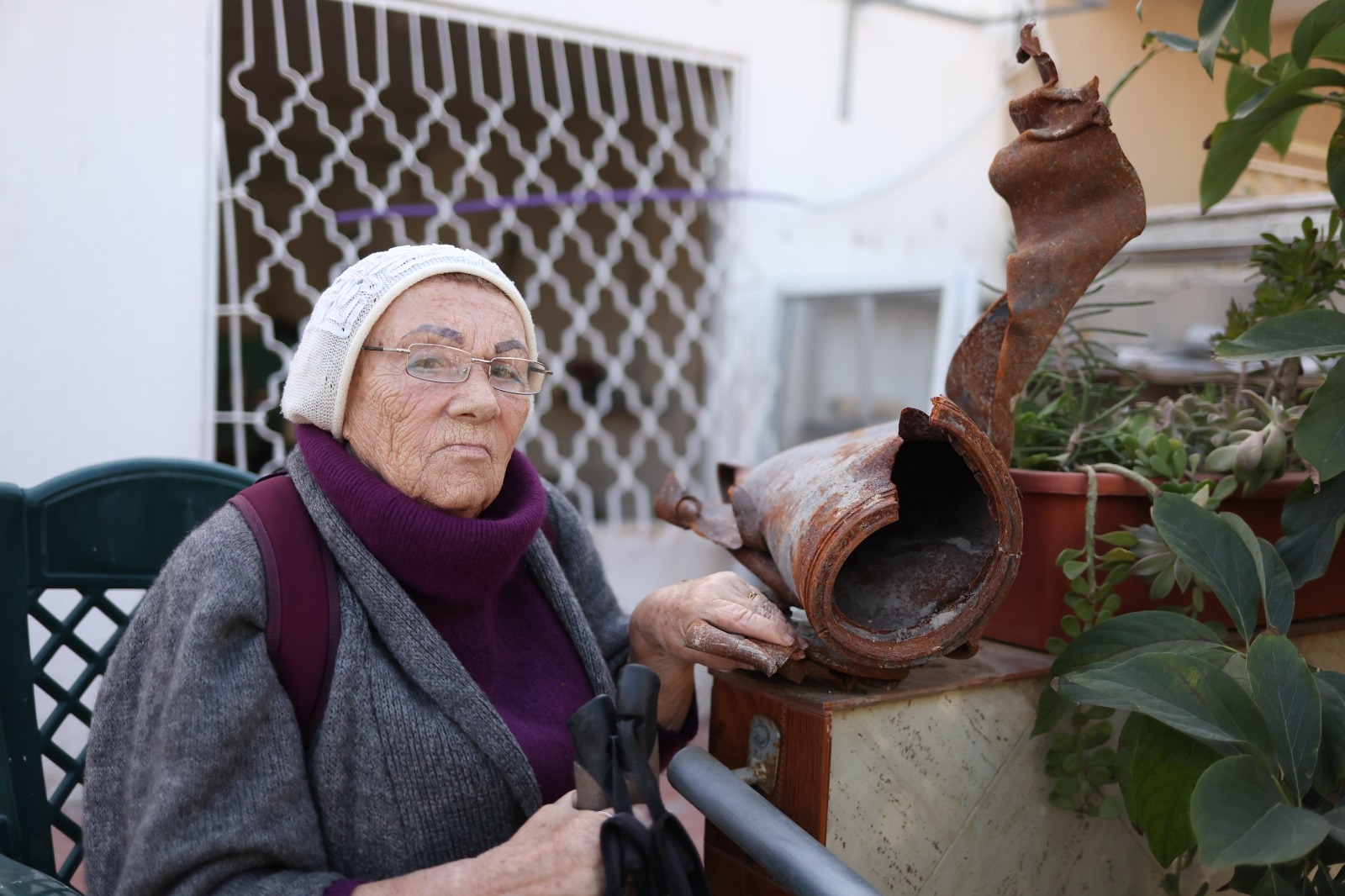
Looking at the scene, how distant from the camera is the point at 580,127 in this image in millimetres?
5883

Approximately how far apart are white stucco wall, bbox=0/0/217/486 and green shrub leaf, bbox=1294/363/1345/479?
2522 mm

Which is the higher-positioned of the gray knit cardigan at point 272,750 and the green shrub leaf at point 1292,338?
the green shrub leaf at point 1292,338

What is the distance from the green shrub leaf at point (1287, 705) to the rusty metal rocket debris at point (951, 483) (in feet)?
0.82

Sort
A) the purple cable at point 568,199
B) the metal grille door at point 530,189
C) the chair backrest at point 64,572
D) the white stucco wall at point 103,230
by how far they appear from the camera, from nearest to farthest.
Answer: the chair backrest at point 64,572 < the white stucco wall at point 103,230 < the metal grille door at point 530,189 < the purple cable at point 568,199

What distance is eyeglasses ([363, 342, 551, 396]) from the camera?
4.15 feet

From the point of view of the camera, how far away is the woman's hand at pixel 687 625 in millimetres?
1166

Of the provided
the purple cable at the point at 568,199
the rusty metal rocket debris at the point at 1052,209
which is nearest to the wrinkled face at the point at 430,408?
the rusty metal rocket debris at the point at 1052,209

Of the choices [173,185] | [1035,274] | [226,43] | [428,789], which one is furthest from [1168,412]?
[226,43]

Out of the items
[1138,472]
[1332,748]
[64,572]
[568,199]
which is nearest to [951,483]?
[1138,472]

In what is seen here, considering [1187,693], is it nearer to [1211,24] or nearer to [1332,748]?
[1332,748]

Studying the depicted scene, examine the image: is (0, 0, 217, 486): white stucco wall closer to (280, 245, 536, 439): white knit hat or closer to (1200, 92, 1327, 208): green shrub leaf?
(280, 245, 536, 439): white knit hat

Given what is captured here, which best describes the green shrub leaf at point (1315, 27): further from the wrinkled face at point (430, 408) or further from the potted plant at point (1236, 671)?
the wrinkled face at point (430, 408)

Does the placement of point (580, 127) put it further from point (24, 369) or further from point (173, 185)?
point (24, 369)

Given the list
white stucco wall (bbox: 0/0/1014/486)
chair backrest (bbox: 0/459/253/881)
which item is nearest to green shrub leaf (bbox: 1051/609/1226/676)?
chair backrest (bbox: 0/459/253/881)
